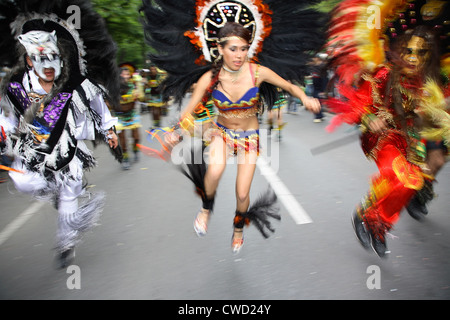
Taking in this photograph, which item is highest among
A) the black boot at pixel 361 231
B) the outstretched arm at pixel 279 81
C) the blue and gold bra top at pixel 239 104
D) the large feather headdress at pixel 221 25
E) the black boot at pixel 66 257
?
the large feather headdress at pixel 221 25

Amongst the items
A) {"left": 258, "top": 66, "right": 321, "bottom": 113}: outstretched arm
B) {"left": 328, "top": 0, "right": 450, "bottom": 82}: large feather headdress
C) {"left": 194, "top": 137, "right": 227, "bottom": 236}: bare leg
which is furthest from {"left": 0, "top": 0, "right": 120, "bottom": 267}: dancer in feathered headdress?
{"left": 328, "top": 0, "right": 450, "bottom": 82}: large feather headdress

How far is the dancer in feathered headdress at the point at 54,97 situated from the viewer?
3.37 m

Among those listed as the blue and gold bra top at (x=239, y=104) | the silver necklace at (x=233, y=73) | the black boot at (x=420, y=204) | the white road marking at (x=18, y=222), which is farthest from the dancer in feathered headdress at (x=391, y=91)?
the white road marking at (x=18, y=222)

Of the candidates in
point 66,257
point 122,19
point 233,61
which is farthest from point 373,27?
point 122,19

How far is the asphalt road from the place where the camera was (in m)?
3.11

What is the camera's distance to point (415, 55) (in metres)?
3.12

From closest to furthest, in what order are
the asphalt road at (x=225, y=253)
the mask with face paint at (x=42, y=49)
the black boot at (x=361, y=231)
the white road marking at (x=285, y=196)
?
the asphalt road at (x=225, y=253) → the mask with face paint at (x=42, y=49) → the black boot at (x=361, y=231) → the white road marking at (x=285, y=196)

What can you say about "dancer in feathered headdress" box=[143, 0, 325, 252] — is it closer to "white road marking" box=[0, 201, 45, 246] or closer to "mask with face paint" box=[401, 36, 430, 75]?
"mask with face paint" box=[401, 36, 430, 75]

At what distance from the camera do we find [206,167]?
3.71 m

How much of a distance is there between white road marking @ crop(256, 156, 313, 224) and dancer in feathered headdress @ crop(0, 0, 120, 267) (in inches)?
86.6

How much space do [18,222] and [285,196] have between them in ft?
11.1

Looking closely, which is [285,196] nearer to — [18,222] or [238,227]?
[238,227]

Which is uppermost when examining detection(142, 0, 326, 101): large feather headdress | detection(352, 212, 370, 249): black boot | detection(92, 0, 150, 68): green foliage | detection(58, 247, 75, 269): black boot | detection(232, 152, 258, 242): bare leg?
detection(142, 0, 326, 101): large feather headdress

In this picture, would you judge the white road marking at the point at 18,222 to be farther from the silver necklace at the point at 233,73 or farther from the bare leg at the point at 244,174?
the silver necklace at the point at 233,73
